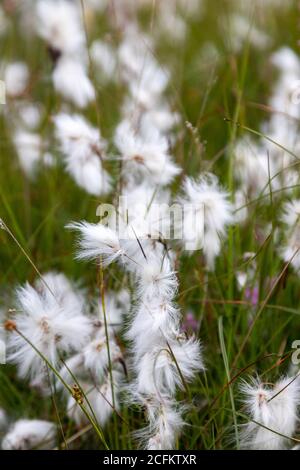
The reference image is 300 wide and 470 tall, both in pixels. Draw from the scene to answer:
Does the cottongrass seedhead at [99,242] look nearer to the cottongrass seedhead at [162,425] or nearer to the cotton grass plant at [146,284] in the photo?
the cotton grass plant at [146,284]

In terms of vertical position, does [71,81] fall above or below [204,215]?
above

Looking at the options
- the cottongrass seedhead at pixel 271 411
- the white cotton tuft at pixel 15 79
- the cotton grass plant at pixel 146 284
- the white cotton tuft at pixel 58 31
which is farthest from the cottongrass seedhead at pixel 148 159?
the white cotton tuft at pixel 15 79

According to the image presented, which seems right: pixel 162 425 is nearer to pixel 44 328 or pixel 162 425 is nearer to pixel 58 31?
pixel 44 328

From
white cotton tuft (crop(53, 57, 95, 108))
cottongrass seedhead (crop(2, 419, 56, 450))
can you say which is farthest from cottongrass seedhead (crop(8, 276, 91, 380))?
white cotton tuft (crop(53, 57, 95, 108))

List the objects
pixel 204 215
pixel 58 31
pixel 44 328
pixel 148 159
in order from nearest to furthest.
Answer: pixel 44 328 < pixel 204 215 < pixel 148 159 < pixel 58 31

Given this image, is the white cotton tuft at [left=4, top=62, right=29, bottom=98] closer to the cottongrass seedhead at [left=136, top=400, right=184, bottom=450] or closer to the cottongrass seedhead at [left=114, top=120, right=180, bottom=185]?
the cottongrass seedhead at [left=114, top=120, right=180, bottom=185]

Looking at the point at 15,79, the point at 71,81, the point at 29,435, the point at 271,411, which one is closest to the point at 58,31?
the point at 71,81
